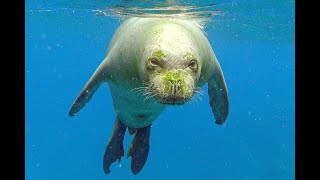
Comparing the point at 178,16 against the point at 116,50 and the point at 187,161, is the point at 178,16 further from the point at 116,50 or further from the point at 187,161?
the point at 187,161

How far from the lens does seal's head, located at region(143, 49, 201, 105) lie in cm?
479

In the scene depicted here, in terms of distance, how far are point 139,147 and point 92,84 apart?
181 cm

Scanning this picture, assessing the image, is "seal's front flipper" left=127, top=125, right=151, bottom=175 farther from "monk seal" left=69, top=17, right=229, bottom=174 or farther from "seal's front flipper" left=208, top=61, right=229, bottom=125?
"seal's front flipper" left=208, top=61, right=229, bottom=125

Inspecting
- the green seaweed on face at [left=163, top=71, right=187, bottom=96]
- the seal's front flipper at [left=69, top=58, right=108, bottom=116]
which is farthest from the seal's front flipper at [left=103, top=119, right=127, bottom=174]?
the green seaweed on face at [left=163, top=71, right=187, bottom=96]

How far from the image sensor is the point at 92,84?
7594mm

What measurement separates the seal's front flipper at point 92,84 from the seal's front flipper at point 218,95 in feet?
6.54

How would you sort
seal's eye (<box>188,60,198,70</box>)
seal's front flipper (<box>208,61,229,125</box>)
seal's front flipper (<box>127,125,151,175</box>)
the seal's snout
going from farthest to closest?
seal's front flipper (<box>127,125,151,175</box>) → seal's front flipper (<box>208,61,229,125</box>) → seal's eye (<box>188,60,198,70</box>) → the seal's snout

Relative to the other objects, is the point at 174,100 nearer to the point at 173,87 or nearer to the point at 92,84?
the point at 173,87

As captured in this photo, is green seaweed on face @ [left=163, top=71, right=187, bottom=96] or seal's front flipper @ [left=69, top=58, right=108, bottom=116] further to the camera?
seal's front flipper @ [left=69, top=58, right=108, bottom=116]

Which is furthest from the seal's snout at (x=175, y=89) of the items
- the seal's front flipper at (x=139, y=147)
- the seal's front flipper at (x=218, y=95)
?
the seal's front flipper at (x=139, y=147)

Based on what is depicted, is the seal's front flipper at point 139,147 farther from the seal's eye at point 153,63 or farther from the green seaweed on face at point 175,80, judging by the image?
the green seaweed on face at point 175,80

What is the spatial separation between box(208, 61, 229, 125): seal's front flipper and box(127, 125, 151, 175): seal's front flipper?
144 cm

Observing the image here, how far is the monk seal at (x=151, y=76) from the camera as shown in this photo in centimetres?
506

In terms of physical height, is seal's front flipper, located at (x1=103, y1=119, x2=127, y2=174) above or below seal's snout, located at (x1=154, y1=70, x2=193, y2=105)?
below
